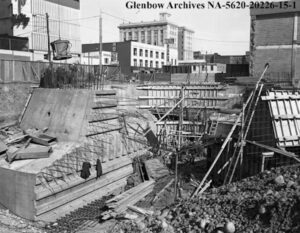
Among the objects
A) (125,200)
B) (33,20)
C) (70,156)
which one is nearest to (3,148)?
(70,156)

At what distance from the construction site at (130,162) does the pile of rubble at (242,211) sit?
26mm

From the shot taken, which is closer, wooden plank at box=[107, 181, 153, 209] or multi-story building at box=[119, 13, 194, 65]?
wooden plank at box=[107, 181, 153, 209]

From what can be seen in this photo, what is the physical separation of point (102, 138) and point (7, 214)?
217 inches

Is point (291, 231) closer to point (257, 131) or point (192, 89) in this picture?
point (257, 131)

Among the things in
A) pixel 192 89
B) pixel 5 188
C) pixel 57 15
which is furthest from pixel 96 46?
pixel 5 188

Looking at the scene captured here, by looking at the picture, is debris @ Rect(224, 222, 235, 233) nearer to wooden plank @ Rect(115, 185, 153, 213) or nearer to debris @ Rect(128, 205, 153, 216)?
debris @ Rect(128, 205, 153, 216)

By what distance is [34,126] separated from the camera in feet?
58.1

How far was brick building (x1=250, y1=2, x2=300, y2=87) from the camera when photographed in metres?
30.4

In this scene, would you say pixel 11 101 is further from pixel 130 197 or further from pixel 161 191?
pixel 161 191

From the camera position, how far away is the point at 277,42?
31.4 m

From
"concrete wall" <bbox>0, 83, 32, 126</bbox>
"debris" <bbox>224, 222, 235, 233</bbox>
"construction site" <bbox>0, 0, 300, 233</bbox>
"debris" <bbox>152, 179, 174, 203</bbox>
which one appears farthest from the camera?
"concrete wall" <bbox>0, 83, 32, 126</bbox>

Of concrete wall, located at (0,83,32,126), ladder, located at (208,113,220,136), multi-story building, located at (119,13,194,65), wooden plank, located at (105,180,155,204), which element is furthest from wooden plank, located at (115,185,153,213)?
multi-story building, located at (119,13,194,65)

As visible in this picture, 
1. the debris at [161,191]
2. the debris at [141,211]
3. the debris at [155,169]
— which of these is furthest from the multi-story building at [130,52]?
the debris at [141,211]

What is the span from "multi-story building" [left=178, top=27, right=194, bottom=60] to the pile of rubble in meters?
126
